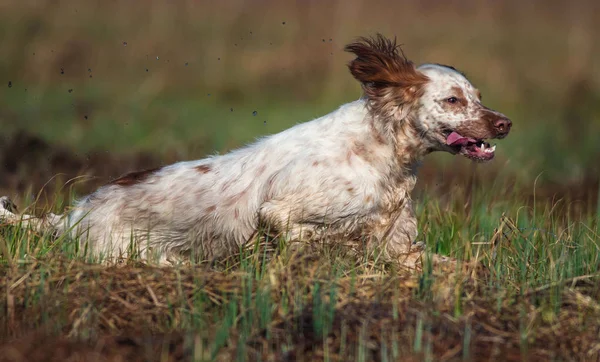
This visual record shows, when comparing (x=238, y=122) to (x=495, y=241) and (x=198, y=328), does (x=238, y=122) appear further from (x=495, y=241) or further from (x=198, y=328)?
(x=198, y=328)

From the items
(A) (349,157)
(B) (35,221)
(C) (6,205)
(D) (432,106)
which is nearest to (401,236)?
(A) (349,157)

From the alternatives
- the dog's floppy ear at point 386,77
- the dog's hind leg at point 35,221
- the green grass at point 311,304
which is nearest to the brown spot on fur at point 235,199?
the green grass at point 311,304

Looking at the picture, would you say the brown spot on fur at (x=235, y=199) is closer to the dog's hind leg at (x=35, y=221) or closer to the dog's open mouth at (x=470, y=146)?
the dog's hind leg at (x=35, y=221)

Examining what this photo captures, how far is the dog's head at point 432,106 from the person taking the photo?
224 inches

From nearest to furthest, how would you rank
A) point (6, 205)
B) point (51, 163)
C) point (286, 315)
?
point (286, 315) → point (6, 205) → point (51, 163)

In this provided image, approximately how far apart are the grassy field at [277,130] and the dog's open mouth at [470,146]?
42cm

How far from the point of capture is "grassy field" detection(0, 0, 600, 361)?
4.39m

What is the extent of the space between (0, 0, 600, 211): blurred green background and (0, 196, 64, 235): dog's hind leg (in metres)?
2.68

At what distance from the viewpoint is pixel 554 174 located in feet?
37.2

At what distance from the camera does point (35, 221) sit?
237 inches

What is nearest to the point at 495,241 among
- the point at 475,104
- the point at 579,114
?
the point at 475,104

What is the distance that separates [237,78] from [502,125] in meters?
12.1

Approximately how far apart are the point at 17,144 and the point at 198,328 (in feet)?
22.1

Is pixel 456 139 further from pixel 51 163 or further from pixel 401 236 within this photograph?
pixel 51 163
